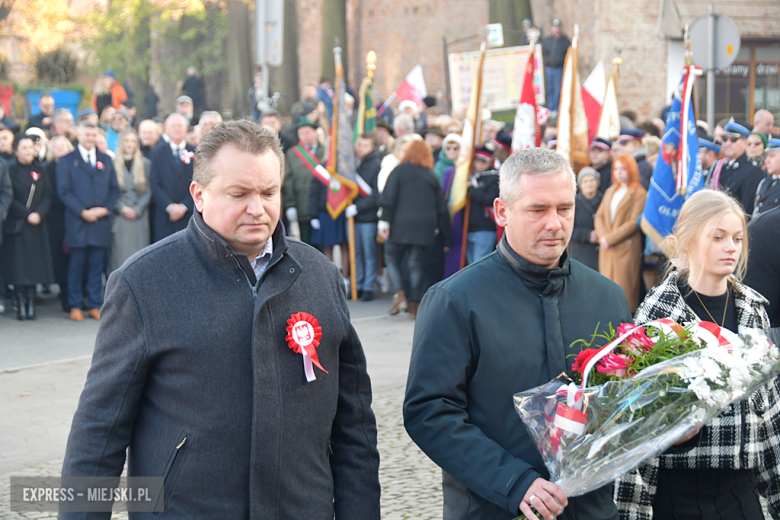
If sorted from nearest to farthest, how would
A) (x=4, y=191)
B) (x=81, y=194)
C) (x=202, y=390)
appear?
(x=202, y=390), (x=4, y=191), (x=81, y=194)

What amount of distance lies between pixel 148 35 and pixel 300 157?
18585 mm

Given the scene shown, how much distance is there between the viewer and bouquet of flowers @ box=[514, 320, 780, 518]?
8.77 feet

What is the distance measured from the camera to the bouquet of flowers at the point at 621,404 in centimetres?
267

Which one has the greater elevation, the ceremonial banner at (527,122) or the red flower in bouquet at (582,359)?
the ceremonial banner at (527,122)

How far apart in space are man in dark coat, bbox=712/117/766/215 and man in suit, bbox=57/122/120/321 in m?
6.98

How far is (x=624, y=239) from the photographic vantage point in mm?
9680

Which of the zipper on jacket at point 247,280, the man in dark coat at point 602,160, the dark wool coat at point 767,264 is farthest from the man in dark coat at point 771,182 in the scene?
the zipper on jacket at point 247,280

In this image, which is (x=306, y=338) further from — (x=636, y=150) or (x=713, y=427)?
(x=636, y=150)

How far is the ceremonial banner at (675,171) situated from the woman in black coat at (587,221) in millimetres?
749

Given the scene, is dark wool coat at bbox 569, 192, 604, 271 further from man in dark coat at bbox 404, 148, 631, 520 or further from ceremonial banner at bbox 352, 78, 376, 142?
man in dark coat at bbox 404, 148, 631, 520

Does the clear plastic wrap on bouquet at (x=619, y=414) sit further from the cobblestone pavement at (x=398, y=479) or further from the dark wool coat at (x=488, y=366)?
the cobblestone pavement at (x=398, y=479)

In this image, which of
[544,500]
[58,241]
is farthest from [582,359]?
[58,241]

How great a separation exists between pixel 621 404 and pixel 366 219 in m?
9.78

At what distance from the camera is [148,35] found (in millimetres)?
29141
